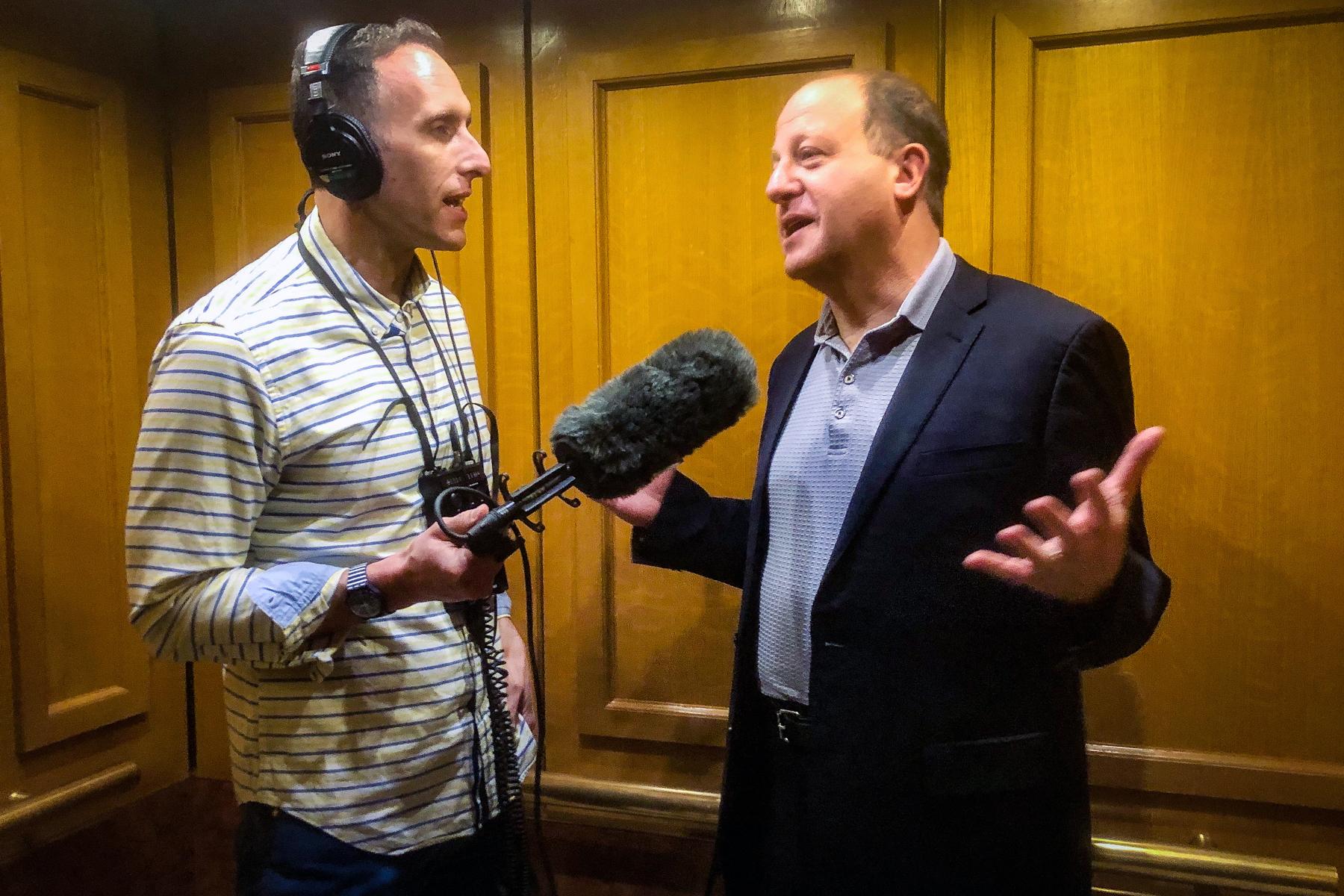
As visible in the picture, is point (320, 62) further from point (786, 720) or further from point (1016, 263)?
point (1016, 263)

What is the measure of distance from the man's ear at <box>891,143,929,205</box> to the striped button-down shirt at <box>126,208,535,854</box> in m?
0.64

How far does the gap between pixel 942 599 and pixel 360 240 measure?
32.9 inches

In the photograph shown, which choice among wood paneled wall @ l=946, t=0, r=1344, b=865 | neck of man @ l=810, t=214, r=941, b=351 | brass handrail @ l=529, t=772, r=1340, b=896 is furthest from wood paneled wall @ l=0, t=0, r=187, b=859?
wood paneled wall @ l=946, t=0, r=1344, b=865

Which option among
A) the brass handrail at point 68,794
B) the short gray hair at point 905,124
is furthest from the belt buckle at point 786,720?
the brass handrail at point 68,794

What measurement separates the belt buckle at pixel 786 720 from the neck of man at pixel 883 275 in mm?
495

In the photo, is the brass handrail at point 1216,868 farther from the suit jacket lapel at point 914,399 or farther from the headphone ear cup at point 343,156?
the headphone ear cup at point 343,156

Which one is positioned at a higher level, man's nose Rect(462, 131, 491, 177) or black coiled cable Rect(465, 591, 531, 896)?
man's nose Rect(462, 131, 491, 177)

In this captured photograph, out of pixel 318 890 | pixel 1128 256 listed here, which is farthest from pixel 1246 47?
pixel 318 890

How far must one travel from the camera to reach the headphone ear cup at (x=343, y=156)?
3.61 ft

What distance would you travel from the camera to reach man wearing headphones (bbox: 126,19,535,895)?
1.00 m

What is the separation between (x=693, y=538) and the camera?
141 centimetres

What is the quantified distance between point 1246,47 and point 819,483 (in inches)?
38.8

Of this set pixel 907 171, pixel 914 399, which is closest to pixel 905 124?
pixel 907 171

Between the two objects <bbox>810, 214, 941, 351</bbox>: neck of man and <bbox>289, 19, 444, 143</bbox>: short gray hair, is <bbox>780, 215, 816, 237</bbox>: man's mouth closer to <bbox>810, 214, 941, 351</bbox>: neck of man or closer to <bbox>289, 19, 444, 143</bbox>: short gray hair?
<bbox>810, 214, 941, 351</bbox>: neck of man
